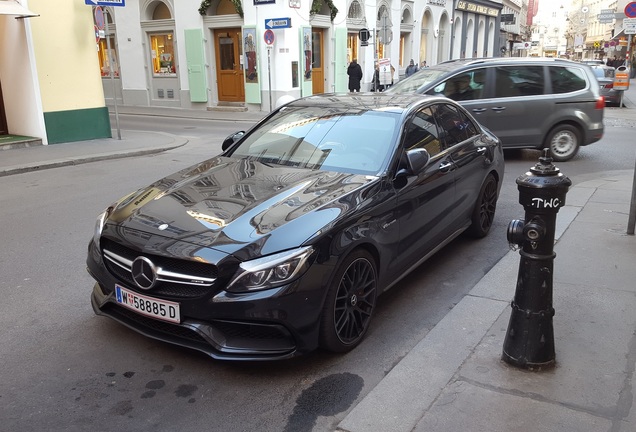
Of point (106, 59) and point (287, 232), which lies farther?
point (106, 59)

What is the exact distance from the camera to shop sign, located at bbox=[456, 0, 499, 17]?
129 feet

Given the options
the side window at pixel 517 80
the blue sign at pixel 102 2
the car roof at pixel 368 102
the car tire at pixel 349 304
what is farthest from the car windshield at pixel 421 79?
the car tire at pixel 349 304

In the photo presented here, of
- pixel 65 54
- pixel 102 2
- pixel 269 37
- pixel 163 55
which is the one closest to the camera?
pixel 102 2

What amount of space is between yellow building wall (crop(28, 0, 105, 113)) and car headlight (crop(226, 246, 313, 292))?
11.5 metres

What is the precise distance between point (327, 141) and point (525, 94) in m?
7.15

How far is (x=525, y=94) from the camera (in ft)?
34.5

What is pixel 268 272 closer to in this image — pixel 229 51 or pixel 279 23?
pixel 279 23

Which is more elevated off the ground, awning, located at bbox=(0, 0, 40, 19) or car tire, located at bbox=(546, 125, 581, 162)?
awning, located at bbox=(0, 0, 40, 19)

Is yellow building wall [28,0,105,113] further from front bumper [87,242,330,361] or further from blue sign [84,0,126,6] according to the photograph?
front bumper [87,242,330,361]

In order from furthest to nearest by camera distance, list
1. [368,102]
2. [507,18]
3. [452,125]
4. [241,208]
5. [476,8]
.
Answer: [507,18] → [476,8] → [452,125] → [368,102] → [241,208]

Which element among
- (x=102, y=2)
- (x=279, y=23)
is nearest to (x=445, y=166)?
(x=102, y=2)

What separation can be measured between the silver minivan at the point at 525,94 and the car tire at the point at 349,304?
23.5 ft

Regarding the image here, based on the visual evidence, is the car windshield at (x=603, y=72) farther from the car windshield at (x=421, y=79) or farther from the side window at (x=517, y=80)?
the car windshield at (x=421, y=79)

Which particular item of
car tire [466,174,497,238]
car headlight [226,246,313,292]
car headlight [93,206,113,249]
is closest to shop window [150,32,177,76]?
car tire [466,174,497,238]
